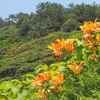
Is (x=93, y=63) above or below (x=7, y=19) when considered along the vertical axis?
below

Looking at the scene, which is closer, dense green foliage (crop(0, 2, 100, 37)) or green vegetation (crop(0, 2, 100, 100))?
green vegetation (crop(0, 2, 100, 100))

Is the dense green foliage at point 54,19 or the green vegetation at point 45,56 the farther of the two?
the dense green foliage at point 54,19

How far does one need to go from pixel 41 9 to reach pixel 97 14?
7465 mm

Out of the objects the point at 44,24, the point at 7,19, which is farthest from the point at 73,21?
the point at 7,19

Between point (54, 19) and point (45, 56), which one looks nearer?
point (45, 56)

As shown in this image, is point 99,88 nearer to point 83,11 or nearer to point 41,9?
point 83,11

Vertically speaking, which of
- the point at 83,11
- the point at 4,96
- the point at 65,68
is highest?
the point at 83,11

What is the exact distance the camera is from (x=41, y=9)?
1487cm

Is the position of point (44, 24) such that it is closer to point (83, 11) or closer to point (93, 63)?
point (83, 11)

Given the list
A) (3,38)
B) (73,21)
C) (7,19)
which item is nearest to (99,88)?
(73,21)

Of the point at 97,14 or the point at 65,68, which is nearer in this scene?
the point at 65,68

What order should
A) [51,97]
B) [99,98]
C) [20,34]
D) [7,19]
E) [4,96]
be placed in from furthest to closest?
[7,19] → [20,34] → [4,96] → [51,97] → [99,98]

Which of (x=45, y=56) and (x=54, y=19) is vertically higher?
(x=54, y=19)

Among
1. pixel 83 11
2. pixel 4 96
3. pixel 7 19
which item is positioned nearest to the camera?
pixel 4 96
